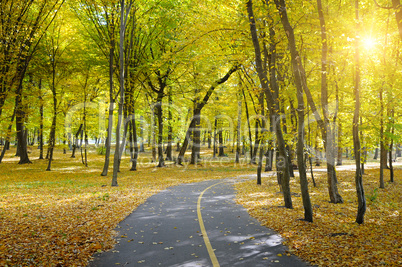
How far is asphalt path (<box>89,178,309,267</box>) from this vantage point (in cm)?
535

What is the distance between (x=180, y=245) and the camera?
6.30m

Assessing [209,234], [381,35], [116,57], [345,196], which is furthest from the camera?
[116,57]

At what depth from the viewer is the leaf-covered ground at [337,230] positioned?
217 inches

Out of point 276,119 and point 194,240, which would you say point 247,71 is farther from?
point 194,240

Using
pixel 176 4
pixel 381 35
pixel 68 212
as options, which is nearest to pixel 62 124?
pixel 176 4

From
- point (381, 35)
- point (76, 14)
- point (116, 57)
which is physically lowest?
point (381, 35)

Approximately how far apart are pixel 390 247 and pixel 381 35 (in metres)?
11.6

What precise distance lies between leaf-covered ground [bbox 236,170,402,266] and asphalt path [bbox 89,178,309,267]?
1.75ft

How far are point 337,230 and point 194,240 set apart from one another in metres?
4.13

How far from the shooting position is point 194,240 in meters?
6.66

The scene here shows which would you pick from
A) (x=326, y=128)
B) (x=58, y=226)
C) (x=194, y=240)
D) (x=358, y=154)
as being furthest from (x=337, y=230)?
(x=58, y=226)

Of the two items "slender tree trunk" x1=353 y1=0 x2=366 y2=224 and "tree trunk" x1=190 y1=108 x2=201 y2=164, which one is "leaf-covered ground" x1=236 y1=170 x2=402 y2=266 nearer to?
"slender tree trunk" x1=353 y1=0 x2=366 y2=224

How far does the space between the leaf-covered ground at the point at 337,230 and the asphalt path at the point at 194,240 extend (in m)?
0.53

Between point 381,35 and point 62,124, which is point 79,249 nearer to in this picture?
point 381,35
